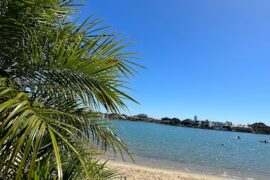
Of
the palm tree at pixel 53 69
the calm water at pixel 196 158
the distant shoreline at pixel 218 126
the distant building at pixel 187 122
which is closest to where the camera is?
the palm tree at pixel 53 69

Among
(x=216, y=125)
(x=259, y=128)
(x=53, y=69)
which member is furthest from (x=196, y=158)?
(x=259, y=128)

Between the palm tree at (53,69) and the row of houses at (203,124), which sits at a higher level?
the row of houses at (203,124)

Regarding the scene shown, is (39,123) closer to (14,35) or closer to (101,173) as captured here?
(14,35)

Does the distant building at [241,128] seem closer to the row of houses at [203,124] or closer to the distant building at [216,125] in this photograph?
the row of houses at [203,124]

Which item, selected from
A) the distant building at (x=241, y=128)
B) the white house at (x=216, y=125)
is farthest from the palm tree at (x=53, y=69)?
the white house at (x=216, y=125)

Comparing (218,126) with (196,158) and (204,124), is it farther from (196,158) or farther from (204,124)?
(196,158)

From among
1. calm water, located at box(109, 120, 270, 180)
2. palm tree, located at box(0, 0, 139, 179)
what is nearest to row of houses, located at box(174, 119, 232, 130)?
calm water, located at box(109, 120, 270, 180)

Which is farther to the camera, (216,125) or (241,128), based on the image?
(216,125)

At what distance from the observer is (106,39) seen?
275 centimetres

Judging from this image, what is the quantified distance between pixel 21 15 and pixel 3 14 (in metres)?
0.12

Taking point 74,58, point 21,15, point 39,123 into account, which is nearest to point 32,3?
point 21,15

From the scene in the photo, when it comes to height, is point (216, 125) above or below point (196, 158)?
above

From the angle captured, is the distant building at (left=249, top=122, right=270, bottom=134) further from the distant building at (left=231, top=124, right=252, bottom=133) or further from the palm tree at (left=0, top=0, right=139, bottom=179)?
the palm tree at (left=0, top=0, right=139, bottom=179)

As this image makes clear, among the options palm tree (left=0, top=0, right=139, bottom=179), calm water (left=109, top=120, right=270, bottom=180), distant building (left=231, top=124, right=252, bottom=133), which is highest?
distant building (left=231, top=124, right=252, bottom=133)
